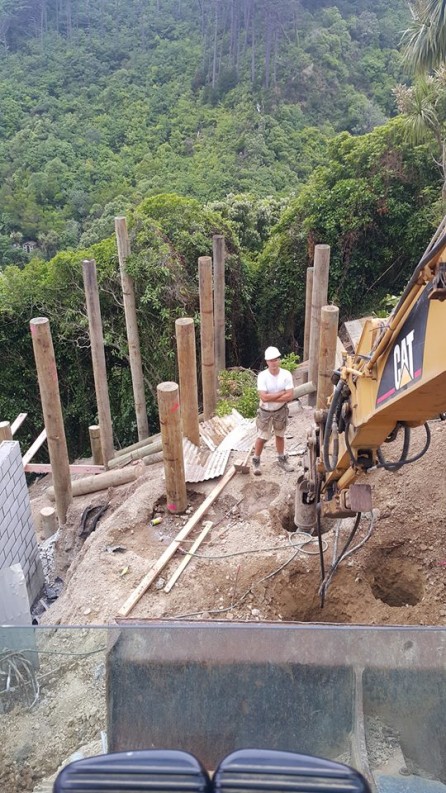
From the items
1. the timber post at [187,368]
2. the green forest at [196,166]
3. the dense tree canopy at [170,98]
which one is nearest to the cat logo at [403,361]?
the timber post at [187,368]

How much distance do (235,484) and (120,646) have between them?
4321 mm

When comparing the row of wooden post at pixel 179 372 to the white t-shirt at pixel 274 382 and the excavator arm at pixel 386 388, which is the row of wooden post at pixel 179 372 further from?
the excavator arm at pixel 386 388

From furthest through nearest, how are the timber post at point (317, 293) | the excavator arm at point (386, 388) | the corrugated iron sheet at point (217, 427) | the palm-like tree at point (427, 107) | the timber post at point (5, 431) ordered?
the palm-like tree at point (427, 107) → the corrugated iron sheet at point (217, 427) → the timber post at point (317, 293) → the timber post at point (5, 431) → the excavator arm at point (386, 388)

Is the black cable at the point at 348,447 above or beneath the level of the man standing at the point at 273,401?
above

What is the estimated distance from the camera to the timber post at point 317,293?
8.30 metres

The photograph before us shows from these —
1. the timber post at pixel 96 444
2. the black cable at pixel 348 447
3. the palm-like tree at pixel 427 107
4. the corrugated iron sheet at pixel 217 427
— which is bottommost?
the timber post at pixel 96 444

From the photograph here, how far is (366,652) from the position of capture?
126 inches

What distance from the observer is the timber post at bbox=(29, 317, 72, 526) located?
7.16 metres

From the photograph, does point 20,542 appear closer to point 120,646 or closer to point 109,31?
point 120,646

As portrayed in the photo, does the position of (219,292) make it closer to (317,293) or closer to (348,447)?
(317,293)

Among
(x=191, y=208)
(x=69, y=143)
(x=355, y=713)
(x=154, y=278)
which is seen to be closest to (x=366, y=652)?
(x=355, y=713)

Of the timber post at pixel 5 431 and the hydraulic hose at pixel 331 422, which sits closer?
the hydraulic hose at pixel 331 422

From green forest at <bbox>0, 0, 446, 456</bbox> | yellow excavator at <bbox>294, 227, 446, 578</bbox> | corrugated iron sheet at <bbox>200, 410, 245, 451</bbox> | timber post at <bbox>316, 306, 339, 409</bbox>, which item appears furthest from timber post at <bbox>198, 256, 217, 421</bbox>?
yellow excavator at <bbox>294, 227, 446, 578</bbox>

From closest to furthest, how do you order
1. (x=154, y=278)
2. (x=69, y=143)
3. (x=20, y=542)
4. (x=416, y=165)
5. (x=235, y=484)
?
(x=20, y=542) < (x=235, y=484) < (x=154, y=278) < (x=416, y=165) < (x=69, y=143)
